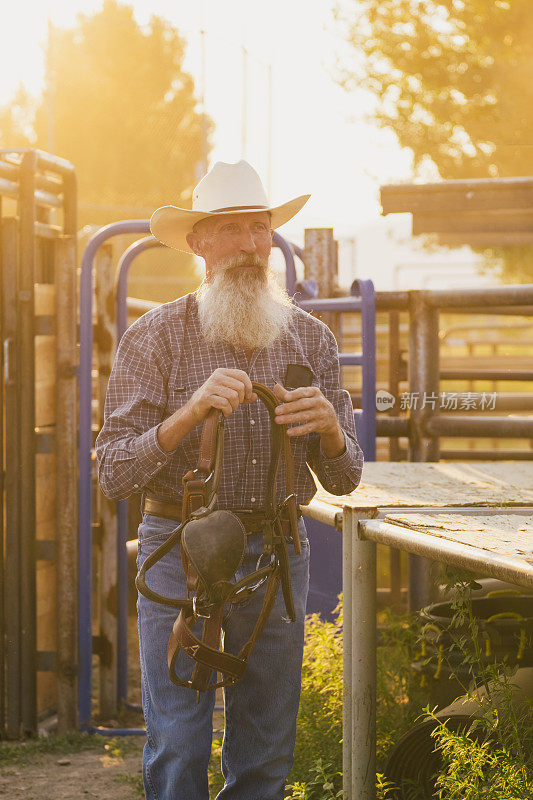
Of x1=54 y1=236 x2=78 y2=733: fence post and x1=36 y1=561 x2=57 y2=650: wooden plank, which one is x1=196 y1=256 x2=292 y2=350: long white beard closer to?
x1=54 y1=236 x2=78 y2=733: fence post

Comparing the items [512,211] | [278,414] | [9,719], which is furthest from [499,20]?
[278,414]

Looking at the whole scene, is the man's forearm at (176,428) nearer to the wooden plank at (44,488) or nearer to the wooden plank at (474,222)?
the wooden plank at (44,488)

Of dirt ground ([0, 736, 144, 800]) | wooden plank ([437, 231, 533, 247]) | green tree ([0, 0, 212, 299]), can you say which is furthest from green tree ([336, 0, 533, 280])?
green tree ([0, 0, 212, 299])

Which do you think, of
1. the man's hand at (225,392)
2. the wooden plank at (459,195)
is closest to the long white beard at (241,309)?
the man's hand at (225,392)

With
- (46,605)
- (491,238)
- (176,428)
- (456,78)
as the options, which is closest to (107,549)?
(46,605)

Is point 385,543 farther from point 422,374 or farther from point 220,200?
point 422,374

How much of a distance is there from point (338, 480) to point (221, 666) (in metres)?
0.70

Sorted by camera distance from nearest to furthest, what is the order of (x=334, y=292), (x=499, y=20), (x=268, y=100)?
(x=334, y=292), (x=499, y=20), (x=268, y=100)

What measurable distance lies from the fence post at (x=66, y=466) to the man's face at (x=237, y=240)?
2126mm

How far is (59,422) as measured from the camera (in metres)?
5.20

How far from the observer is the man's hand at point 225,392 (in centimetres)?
262

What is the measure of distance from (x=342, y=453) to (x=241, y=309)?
490mm

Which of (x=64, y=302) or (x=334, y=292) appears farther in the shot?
(x=334, y=292)

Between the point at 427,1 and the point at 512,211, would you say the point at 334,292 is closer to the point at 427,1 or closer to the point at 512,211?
→ the point at 512,211
